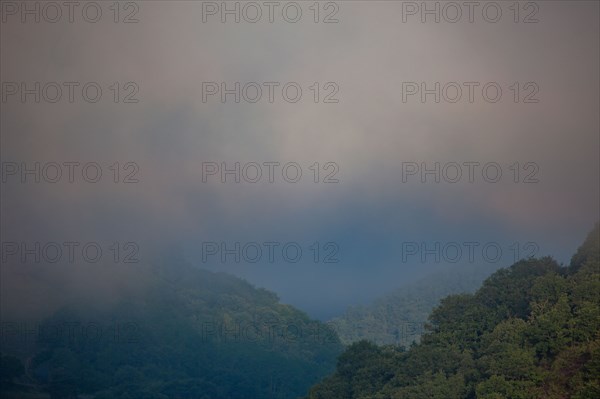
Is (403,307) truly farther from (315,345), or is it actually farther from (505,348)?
(505,348)

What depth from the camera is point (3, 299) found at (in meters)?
42.1

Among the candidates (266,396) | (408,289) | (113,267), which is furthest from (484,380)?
(113,267)

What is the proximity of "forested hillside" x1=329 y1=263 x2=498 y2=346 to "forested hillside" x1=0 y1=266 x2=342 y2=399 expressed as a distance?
117 inches

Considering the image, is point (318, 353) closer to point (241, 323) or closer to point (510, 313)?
point (241, 323)

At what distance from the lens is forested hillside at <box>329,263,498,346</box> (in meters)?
47.5

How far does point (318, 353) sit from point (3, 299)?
58.7 ft

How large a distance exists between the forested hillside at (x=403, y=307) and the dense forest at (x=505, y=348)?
1961cm

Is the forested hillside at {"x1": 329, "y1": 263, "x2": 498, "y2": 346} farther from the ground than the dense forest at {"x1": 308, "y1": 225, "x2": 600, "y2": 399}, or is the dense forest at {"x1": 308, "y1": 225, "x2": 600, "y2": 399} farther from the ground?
the forested hillside at {"x1": 329, "y1": 263, "x2": 498, "y2": 346}

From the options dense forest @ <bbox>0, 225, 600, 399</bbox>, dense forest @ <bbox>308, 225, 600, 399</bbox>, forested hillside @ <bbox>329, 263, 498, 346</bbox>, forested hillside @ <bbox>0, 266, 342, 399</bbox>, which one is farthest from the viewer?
forested hillside @ <bbox>329, 263, 498, 346</bbox>

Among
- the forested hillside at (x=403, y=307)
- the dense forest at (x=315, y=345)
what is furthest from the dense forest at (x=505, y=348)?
the forested hillside at (x=403, y=307)

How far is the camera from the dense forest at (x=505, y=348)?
22.1 metres

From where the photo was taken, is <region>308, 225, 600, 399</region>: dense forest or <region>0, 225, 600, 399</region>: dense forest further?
<region>0, 225, 600, 399</region>: dense forest

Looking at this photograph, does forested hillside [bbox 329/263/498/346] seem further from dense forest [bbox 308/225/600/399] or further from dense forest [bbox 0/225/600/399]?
dense forest [bbox 308/225/600/399]

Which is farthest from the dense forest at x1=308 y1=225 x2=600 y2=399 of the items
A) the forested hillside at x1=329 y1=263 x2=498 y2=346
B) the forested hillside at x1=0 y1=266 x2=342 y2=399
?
the forested hillside at x1=329 y1=263 x2=498 y2=346
